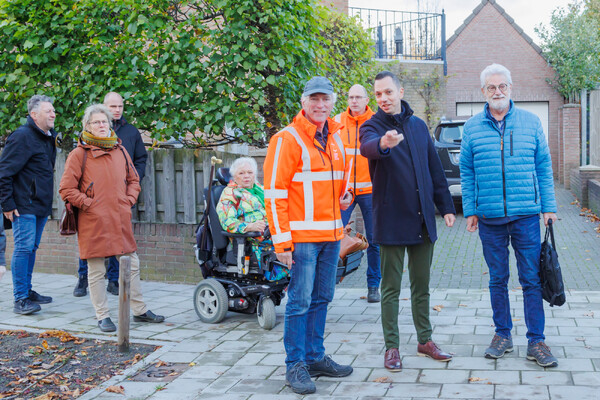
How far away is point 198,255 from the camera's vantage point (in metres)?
6.77

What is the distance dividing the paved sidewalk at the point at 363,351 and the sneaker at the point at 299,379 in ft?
0.23

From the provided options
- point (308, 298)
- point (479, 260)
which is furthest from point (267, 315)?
point (479, 260)

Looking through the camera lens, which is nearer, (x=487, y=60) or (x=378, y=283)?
(x=378, y=283)

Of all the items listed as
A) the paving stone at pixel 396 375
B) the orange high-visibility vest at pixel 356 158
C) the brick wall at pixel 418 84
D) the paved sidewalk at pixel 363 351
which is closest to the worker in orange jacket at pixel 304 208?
the paving stone at pixel 396 375

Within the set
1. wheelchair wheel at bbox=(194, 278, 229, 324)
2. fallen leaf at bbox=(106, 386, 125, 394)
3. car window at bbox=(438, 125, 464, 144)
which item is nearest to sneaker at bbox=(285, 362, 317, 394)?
fallen leaf at bbox=(106, 386, 125, 394)

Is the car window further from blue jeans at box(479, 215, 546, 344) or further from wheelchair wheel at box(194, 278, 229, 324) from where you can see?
blue jeans at box(479, 215, 546, 344)

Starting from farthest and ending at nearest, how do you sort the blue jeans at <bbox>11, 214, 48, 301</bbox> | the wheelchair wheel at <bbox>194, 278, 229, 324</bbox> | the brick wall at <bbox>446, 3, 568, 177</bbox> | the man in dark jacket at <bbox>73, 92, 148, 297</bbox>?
the brick wall at <bbox>446, 3, 568, 177</bbox> < the man in dark jacket at <bbox>73, 92, 148, 297</bbox> < the blue jeans at <bbox>11, 214, 48, 301</bbox> < the wheelchair wheel at <bbox>194, 278, 229, 324</bbox>

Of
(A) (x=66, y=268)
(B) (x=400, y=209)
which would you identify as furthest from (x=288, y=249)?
(A) (x=66, y=268)

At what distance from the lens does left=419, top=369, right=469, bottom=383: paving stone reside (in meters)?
4.79

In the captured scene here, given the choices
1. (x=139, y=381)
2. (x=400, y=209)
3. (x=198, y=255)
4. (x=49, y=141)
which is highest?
(x=49, y=141)

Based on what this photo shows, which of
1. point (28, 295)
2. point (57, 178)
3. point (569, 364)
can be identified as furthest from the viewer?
point (57, 178)

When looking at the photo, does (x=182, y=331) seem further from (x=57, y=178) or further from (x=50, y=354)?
(x=57, y=178)

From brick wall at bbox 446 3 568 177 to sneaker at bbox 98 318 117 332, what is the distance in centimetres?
1928

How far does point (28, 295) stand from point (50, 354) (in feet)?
5.32
